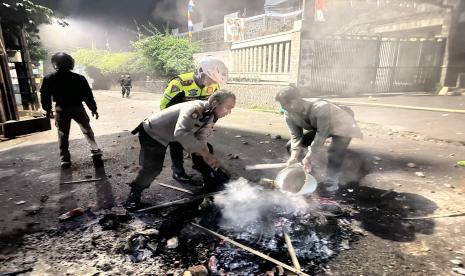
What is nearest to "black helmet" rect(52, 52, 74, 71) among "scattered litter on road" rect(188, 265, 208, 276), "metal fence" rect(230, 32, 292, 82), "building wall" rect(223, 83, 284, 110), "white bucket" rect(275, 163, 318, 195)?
"white bucket" rect(275, 163, 318, 195)

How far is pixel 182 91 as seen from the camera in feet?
14.5

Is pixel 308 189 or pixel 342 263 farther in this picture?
pixel 308 189

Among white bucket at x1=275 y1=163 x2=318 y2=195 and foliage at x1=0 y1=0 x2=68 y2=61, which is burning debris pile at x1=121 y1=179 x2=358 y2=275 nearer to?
white bucket at x1=275 y1=163 x2=318 y2=195

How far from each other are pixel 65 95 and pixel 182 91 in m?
2.33

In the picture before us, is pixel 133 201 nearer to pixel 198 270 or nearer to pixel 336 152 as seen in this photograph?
pixel 198 270

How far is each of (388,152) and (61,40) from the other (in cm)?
4460

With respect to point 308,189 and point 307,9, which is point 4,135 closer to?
point 308,189

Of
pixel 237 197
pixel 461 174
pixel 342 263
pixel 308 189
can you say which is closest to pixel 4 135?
pixel 237 197

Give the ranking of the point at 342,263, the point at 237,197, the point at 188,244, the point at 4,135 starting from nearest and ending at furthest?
1. the point at 342,263
2. the point at 188,244
3. the point at 237,197
4. the point at 4,135

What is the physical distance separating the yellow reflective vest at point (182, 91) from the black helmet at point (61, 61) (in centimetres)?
213

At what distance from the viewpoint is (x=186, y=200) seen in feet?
12.6

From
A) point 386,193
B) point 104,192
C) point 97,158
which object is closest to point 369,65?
point 386,193

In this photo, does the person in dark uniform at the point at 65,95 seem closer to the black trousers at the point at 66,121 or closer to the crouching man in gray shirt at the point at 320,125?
the black trousers at the point at 66,121

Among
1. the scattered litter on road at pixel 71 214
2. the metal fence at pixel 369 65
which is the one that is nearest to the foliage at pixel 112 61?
the metal fence at pixel 369 65
